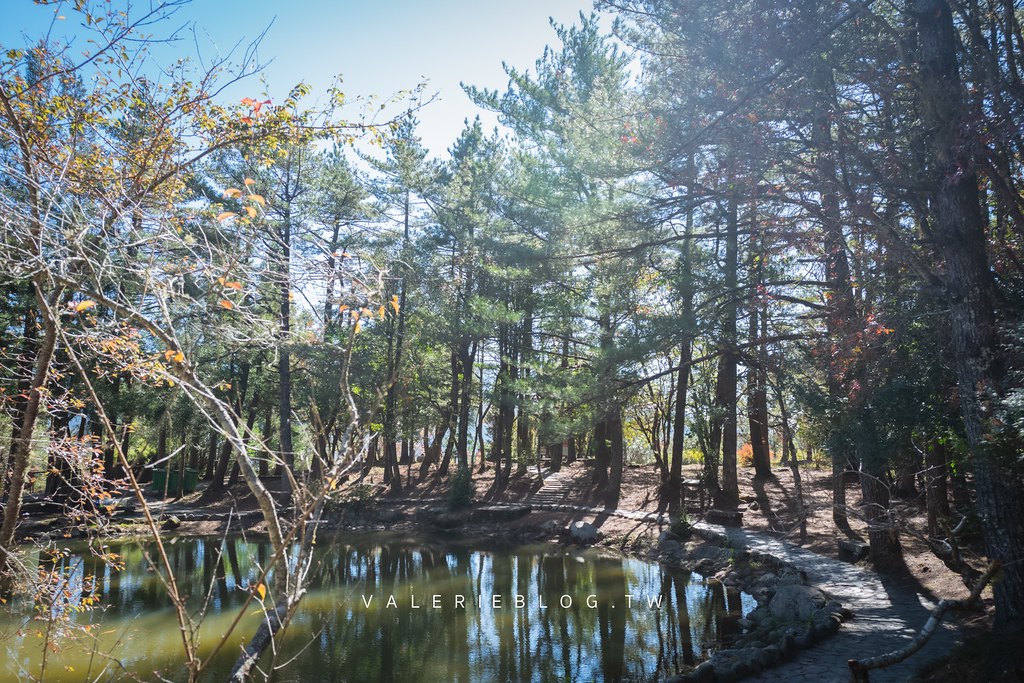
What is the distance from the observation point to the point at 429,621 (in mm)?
8852

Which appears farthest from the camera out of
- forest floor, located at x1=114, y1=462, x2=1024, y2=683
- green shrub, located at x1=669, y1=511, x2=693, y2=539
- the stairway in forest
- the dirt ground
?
the stairway in forest

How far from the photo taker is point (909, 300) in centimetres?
711

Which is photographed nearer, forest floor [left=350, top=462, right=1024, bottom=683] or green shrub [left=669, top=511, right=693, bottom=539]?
forest floor [left=350, top=462, right=1024, bottom=683]

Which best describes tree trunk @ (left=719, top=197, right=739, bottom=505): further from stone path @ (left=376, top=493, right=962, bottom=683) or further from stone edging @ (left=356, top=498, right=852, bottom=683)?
stone path @ (left=376, top=493, right=962, bottom=683)

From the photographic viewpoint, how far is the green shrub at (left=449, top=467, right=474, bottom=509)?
700 inches

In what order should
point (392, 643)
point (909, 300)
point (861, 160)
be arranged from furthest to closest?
point (392, 643), point (909, 300), point (861, 160)

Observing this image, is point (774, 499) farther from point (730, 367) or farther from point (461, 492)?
point (461, 492)

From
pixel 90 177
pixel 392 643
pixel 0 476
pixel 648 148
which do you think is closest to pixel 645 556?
pixel 392 643

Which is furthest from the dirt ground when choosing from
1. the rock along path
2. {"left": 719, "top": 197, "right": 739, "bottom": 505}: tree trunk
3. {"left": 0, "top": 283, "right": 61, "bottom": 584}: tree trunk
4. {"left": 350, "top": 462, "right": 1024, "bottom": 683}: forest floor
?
{"left": 0, "top": 283, "right": 61, "bottom": 584}: tree trunk

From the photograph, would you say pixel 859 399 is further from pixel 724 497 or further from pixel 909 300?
pixel 724 497

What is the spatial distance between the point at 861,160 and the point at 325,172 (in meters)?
13.8

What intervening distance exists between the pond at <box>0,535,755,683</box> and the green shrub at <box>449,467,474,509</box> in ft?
13.9

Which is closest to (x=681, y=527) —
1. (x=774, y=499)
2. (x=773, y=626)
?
(x=774, y=499)

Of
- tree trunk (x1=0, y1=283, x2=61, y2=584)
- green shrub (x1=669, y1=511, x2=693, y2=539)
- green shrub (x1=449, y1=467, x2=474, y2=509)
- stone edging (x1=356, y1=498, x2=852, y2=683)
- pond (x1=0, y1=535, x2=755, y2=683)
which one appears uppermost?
tree trunk (x1=0, y1=283, x2=61, y2=584)
